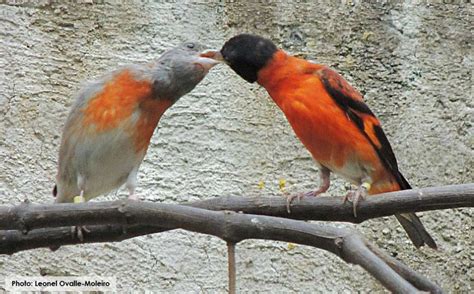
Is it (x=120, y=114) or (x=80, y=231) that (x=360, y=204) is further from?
(x=120, y=114)

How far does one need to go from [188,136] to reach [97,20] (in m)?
0.69

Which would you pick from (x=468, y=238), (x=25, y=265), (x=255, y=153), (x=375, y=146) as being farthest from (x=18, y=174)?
(x=468, y=238)

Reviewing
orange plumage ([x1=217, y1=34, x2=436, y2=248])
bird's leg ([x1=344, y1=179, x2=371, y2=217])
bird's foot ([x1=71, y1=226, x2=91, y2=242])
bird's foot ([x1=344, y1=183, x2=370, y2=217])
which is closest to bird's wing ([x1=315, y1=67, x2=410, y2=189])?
orange plumage ([x1=217, y1=34, x2=436, y2=248])

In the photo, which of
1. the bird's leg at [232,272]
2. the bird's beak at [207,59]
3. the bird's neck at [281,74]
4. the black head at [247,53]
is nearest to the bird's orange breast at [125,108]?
the bird's beak at [207,59]

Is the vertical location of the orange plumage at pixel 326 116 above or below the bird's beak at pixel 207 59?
below

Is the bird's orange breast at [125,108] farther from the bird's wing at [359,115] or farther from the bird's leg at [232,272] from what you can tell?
the bird's leg at [232,272]

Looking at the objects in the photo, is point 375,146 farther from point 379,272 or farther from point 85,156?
point 379,272

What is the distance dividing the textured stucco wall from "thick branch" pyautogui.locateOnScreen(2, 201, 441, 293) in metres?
1.65

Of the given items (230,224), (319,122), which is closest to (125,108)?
(319,122)

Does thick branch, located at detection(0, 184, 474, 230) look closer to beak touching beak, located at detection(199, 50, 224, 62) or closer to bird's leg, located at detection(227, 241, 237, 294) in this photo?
bird's leg, located at detection(227, 241, 237, 294)

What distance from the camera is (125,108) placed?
360 cm

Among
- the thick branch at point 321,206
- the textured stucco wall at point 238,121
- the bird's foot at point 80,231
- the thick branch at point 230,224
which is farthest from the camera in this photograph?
the textured stucco wall at point 238,121

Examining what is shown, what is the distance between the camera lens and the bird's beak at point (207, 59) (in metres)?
3.63

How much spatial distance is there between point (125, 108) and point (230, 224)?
55.2 inches
